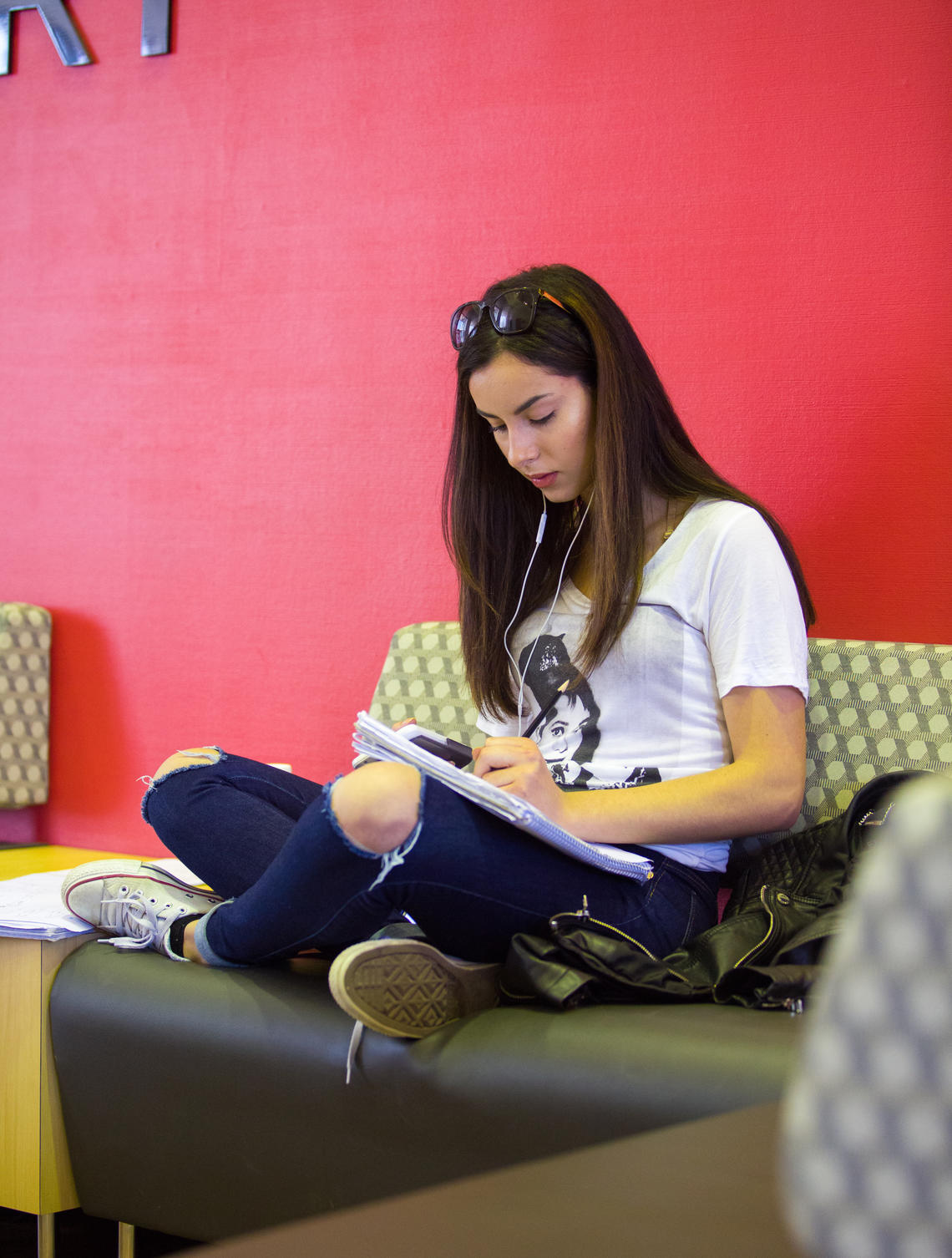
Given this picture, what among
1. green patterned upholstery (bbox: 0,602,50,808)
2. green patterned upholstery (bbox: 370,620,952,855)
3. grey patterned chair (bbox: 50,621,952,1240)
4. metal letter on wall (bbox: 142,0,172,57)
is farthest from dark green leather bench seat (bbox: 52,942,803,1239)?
metal letter on wall (bbox: 142,0,172,57)

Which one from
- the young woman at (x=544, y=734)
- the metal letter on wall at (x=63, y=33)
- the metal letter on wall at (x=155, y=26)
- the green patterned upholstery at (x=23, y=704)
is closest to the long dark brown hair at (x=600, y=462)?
the young woman at (x=544, y=734)

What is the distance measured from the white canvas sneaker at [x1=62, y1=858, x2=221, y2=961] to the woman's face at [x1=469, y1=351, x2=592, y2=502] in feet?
2.26

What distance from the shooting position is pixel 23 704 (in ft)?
7.37

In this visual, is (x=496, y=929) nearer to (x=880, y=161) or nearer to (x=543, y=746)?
(x=543, y=746)

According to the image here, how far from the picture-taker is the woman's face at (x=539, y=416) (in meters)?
1.42

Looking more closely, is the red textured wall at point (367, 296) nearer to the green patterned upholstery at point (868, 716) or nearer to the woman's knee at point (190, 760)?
the green patterned upholstery at point (868, 716)

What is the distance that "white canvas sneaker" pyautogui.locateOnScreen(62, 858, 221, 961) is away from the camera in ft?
4.37

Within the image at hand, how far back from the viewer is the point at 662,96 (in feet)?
5.87

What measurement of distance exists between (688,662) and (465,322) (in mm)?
537

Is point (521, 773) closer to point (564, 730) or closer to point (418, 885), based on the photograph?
point (418, 885)

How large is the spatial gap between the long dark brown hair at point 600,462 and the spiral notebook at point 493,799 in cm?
30

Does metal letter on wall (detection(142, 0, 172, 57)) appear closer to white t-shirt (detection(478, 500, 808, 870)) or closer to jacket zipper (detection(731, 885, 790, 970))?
white t-shirt (detection(478, 500, 808, 870))

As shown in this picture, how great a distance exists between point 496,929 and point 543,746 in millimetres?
359

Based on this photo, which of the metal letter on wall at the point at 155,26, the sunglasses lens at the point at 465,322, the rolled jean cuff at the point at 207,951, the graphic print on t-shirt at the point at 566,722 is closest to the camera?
the rolled jean cuff at the point at 207,951
